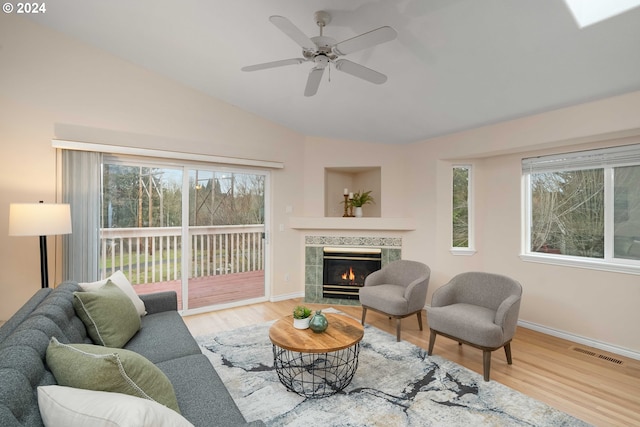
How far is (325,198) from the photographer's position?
517cm

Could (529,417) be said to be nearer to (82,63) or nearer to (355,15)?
(355,15)

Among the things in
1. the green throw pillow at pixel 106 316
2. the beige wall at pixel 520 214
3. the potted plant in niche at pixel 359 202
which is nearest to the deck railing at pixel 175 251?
the potted plant in niche at pixel 359 202

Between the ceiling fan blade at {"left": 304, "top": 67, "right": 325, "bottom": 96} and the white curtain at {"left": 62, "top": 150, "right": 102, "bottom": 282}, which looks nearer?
the ceiling fan blade at {"left": 304, "top": 67, "right": 325, "bottom": 96}

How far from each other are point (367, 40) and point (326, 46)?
1.06ft

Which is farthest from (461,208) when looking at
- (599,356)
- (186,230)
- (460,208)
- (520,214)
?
(186,230)

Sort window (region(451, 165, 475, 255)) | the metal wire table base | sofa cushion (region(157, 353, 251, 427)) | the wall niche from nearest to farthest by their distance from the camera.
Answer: sofa cushion (region(157, 353, 251, 427)) → the metal wire table base → window (region(451, 165, 475, 255)) → the wall niche

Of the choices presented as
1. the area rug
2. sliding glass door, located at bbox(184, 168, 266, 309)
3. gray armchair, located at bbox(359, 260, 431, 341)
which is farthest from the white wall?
gray armchair, located at bbox(359, 260, 431, 341)

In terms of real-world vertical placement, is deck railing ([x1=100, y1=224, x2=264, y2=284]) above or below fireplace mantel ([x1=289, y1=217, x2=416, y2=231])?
below

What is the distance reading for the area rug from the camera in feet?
A: 6.68

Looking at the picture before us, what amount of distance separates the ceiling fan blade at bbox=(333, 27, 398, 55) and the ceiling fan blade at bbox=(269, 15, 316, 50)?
0.59ft

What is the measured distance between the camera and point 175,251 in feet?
13.3

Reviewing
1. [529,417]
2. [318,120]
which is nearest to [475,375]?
[529,417]

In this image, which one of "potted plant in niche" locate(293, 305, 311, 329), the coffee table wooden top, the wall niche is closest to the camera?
the coffee table wooden top

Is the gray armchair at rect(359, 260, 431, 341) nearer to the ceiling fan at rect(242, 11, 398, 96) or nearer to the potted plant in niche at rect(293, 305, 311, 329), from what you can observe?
the potted plant in niche at rect(293, 305, 311, 329)
